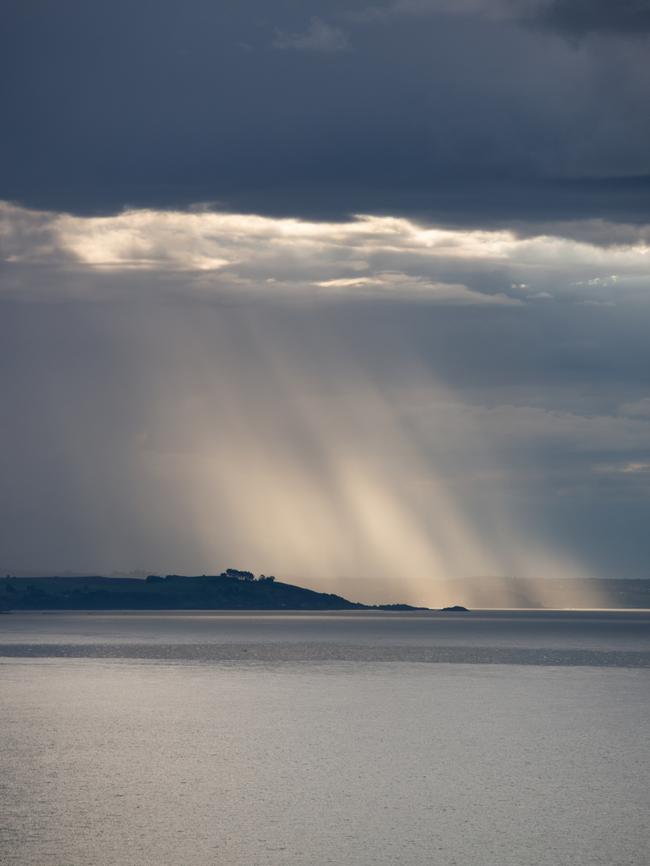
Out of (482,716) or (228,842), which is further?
(482,716)

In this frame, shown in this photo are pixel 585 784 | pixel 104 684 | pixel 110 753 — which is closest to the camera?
pixel 585 784

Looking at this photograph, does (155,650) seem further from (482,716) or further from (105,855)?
(105,855)

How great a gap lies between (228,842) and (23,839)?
493 cm

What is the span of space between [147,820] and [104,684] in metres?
52.5

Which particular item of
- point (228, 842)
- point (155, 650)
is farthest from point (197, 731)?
point (155, 650)

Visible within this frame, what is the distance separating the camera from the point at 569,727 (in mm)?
58938

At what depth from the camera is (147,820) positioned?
33188mm

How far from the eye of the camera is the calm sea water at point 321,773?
30141mm

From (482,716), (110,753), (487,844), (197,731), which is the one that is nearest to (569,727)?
(482,716)

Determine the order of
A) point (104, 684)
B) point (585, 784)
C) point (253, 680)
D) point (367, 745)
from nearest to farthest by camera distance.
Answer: point (585, 784) → point (367, 745) → point (104, 684) → point (253, 680)

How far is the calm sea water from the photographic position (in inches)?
1187

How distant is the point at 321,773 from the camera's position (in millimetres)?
42750

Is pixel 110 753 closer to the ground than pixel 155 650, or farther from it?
closer to the ground

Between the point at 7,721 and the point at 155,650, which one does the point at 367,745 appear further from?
the point at 155,650
